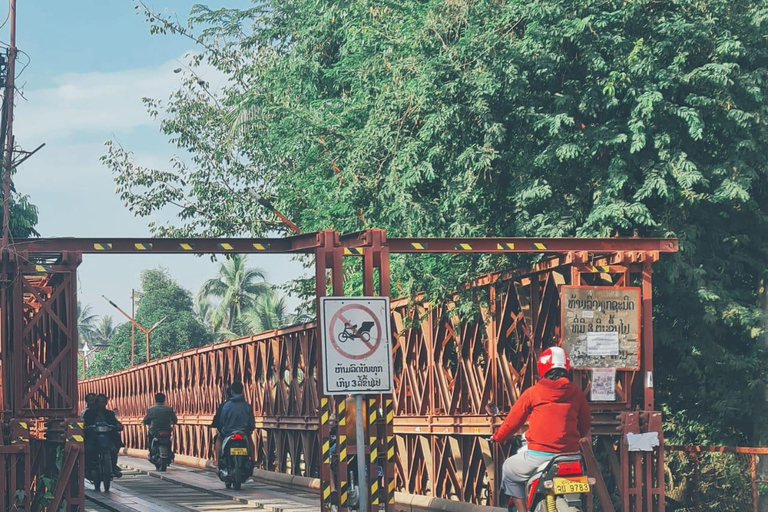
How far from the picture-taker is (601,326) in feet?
45.3

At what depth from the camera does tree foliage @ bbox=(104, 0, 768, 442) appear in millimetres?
15930

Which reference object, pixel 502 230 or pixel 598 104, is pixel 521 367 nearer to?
pixel 502 230

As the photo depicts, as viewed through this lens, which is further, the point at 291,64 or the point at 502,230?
the point at 291,64

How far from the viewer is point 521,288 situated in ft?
50.7

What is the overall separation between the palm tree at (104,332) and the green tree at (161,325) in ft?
120

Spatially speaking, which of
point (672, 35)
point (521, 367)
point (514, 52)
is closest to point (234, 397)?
point (521, 367)

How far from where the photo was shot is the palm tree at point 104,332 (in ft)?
420

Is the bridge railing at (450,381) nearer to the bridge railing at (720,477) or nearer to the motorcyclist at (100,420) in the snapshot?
the bridge railing at (720,477)

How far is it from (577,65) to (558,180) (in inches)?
61.7

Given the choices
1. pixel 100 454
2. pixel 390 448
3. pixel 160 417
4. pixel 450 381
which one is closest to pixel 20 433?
pixel 390 448

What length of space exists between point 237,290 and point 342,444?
216 ft

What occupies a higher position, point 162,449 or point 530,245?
point 530,245

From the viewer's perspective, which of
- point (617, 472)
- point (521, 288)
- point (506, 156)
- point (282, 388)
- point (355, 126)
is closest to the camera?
point (617, 472)

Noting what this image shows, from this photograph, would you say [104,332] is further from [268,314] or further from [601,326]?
[601,326]
